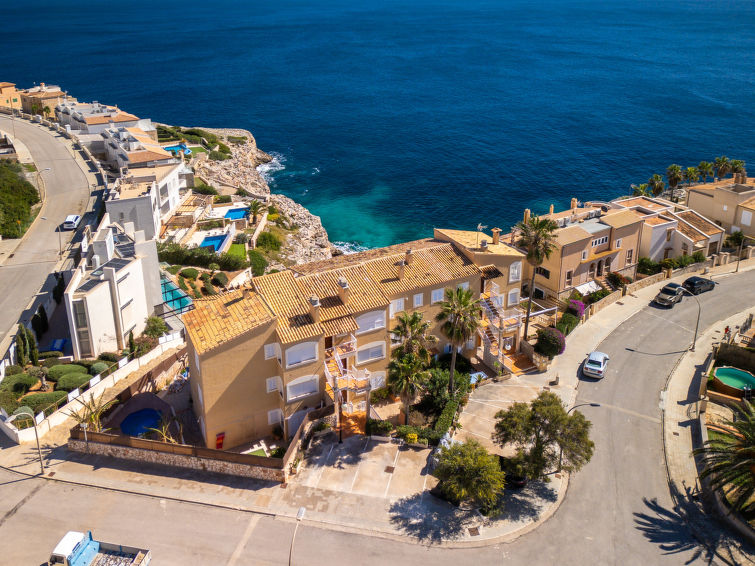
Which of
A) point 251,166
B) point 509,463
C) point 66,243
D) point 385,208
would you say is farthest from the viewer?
point 251,166

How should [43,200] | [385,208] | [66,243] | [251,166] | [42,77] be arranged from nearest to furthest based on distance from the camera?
[66,243], [43,200], [385,208], [251,166], [42,77]

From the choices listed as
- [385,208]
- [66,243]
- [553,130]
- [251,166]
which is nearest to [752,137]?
[553,130]

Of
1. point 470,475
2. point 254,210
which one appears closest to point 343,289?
point 470,475

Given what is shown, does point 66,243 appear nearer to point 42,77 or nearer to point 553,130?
point 553,130

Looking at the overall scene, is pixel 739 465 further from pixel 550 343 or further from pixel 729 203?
pixel 729 203

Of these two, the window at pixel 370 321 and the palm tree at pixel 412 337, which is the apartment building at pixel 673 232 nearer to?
the window at pixel 370 321

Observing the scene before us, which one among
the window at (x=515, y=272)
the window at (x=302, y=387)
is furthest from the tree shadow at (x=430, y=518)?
the window at (x=515, y=272)
